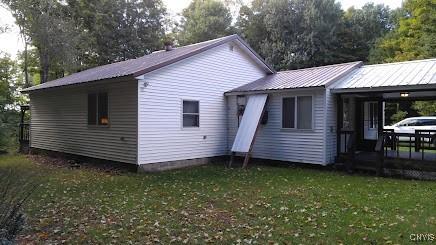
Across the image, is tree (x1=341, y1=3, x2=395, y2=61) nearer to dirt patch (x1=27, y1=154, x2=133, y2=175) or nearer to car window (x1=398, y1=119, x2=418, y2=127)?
car window (x1=398, y1=119, x2=418, y2=127)

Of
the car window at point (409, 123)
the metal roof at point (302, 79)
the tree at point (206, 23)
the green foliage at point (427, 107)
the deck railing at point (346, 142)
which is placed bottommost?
the deck railing at point (346, 142)

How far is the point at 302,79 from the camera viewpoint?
1263 centimetres

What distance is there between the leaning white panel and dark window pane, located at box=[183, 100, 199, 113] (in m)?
1.72

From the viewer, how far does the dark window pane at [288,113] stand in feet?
40.3

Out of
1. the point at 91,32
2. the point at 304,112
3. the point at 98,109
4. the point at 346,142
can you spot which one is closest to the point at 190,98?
the point at 98,109

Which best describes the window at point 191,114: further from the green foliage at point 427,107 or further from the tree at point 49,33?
the green foliage at point 427,107

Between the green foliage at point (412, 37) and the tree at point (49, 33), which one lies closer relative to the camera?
the tree at point (49, 33)

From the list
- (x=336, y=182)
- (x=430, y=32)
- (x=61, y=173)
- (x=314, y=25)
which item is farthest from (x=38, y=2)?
(x=430, y=32)

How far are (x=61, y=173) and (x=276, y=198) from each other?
720 centimetres

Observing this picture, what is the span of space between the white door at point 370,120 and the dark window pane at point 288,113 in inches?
126

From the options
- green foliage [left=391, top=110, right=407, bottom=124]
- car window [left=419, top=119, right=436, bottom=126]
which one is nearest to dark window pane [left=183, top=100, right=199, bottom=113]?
car window [left=419, top=119, right=436, bottom=126]

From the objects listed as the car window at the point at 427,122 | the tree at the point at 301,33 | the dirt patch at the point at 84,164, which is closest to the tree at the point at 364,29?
the tree at the point at 301,33

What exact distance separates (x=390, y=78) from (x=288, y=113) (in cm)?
331

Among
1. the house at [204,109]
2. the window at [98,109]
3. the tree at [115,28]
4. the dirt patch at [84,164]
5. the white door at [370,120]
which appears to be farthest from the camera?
the tree at [115,28]
